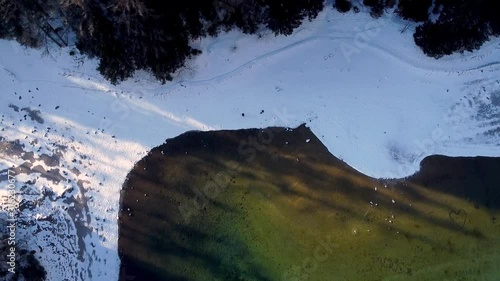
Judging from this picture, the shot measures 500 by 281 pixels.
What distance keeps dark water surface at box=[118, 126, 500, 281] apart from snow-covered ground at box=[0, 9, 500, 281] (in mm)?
827

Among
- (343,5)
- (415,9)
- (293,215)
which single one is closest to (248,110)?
(293,215)

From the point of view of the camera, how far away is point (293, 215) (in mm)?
24516

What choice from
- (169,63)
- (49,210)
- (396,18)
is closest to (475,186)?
(396,18)

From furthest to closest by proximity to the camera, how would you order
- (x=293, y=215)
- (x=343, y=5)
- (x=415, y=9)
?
1. (x=293, y=215)
2. (x=343, y=5)
3. (x=415, y=9)

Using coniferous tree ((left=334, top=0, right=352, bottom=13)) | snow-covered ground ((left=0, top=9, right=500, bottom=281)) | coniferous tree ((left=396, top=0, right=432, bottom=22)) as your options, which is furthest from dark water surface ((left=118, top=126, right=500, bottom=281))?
coniferous tree ((left=396, top=0, right=432, bottom=22))

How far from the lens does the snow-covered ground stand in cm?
2438

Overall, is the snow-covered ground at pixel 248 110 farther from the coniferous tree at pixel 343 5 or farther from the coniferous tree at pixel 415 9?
the coniferous tree at pixel 415 9

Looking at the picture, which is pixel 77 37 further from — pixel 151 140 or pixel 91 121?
pixel 151 140

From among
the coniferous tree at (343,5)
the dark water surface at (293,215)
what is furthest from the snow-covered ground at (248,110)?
the dark water surface at (293,215)

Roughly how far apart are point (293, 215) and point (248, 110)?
6073 mm

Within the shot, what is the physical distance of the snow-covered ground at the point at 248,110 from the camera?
2438 centimetres

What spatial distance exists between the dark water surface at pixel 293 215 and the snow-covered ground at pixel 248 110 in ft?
2.71

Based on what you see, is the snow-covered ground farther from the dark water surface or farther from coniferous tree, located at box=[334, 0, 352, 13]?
the dark water surface

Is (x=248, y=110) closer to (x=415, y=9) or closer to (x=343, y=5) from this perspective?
(x=343, y=5)
